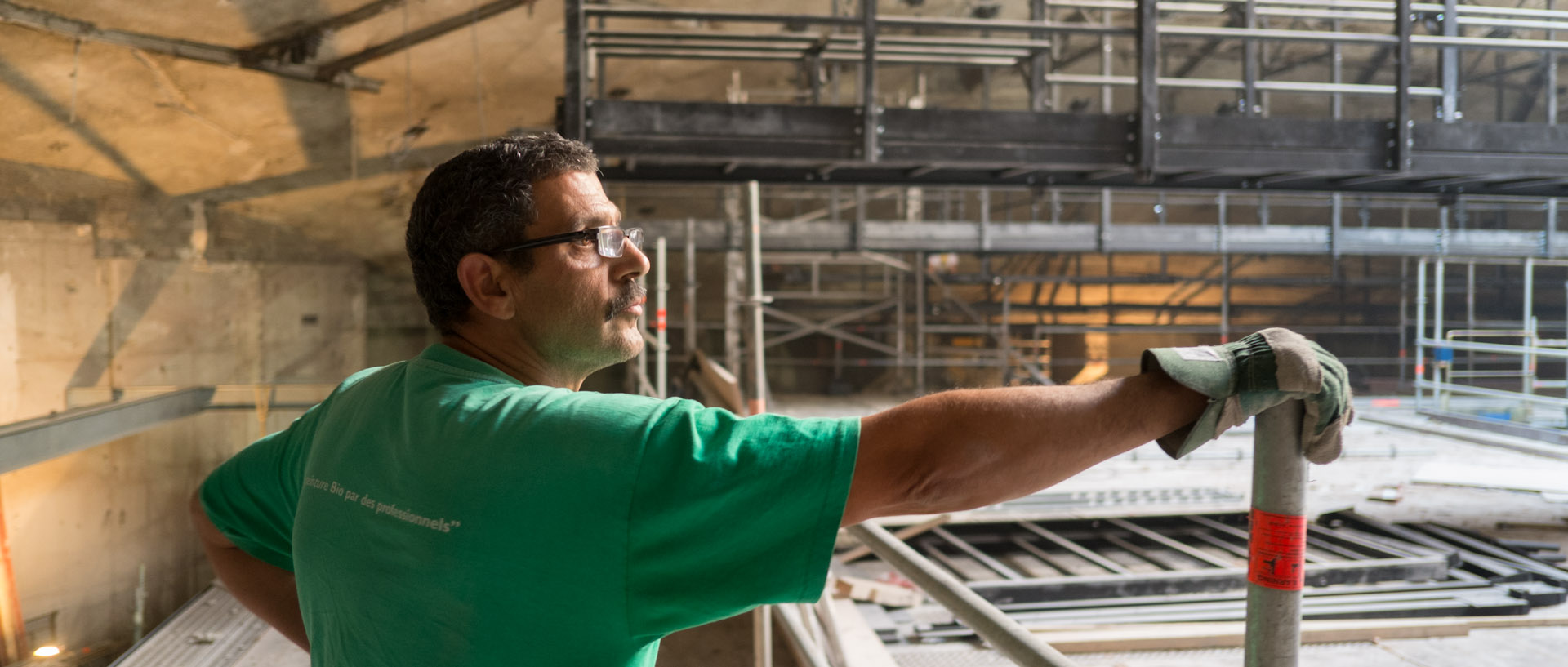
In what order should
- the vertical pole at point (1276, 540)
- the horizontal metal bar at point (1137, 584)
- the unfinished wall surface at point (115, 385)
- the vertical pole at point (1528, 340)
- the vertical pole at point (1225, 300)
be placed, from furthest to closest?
the vertical pole at point (1225, 300), the vertical pole at point (1528, 340), the horizontal metal bar at point (1137, 584), the unfinished wall surface at point (115, 385), the vertical pole at point (1276, 540)

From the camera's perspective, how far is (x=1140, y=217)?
13758 mm

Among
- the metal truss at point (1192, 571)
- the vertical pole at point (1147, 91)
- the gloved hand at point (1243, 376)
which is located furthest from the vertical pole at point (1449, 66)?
the gloved hand at point (1243, 376)

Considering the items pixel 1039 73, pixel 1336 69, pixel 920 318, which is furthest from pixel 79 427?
pixel 920 318

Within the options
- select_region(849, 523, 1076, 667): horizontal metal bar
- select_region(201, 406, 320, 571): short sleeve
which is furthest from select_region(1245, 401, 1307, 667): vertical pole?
select_region(201, 406, 320, 571): short sleeve

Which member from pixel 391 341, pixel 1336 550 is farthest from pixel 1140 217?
pixel 391 341

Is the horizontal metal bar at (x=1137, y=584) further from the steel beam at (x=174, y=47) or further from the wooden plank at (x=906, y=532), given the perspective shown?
the steel beam at (x=174, y=47)

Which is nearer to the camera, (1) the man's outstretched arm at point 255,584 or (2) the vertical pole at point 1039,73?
(1) the man's outstretched arm at point 255,584

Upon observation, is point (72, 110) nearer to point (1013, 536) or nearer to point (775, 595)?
point (775, 595)

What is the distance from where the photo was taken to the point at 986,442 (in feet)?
2.76

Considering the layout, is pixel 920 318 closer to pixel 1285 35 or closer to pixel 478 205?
pixel 1285 35

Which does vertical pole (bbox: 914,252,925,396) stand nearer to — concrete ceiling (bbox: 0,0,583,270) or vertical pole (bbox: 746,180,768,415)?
concrete ceiling (bbox: 0,0,583,270)

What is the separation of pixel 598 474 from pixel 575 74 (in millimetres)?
3490

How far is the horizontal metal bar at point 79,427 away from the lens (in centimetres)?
302

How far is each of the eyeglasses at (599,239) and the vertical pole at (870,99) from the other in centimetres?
315
